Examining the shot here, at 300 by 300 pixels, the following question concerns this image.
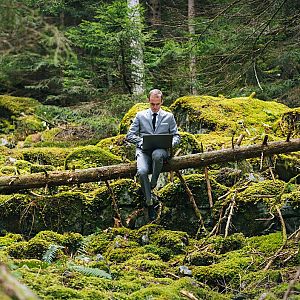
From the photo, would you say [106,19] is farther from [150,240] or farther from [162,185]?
[150,240]

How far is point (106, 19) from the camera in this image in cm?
1124

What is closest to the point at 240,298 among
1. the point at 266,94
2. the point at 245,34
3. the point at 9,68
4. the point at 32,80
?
the point at 245,34

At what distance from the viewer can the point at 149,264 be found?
17.3 feet

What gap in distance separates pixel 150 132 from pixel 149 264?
88.6 inches

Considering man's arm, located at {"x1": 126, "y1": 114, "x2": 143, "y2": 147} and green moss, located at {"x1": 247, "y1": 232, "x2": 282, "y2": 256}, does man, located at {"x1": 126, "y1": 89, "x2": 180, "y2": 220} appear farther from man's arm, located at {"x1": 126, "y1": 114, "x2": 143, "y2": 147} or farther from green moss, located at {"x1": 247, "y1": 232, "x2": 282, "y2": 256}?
green moss, located at {"x1": 247, "y1": 232, "x2": 282, "y2": 256}

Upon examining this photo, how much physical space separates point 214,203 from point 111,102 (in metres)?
5.65

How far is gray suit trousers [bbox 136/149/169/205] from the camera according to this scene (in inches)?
259

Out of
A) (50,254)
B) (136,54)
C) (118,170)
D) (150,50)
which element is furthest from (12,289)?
(150,50)

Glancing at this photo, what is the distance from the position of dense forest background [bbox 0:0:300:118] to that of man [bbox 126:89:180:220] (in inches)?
38.2

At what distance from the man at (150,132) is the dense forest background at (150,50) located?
0.97 meters

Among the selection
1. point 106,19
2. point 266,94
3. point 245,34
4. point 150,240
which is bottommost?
point 150,240

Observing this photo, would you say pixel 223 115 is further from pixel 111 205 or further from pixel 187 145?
pixel 111 205

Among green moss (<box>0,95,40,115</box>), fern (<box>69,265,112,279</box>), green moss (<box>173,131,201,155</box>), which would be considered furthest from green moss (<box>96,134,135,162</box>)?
green moss (<box>0,95,40,115</box>)

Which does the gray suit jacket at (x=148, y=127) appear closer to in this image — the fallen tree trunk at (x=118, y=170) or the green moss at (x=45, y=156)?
the fallen tree trunk at (x=118, y=170)
